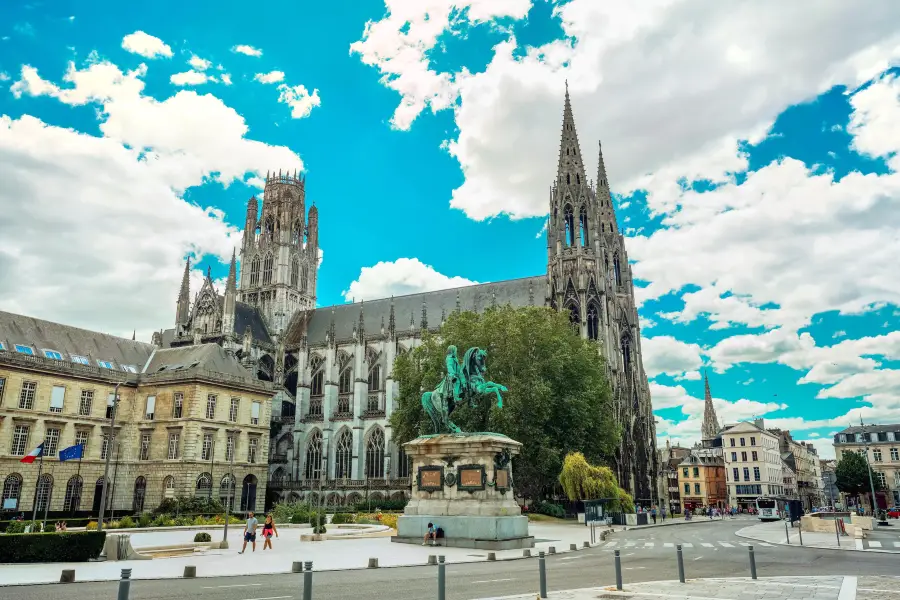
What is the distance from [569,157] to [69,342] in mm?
50097

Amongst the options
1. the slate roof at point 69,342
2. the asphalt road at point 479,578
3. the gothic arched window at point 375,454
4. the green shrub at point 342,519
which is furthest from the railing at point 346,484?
the asphalt road at point 479,578

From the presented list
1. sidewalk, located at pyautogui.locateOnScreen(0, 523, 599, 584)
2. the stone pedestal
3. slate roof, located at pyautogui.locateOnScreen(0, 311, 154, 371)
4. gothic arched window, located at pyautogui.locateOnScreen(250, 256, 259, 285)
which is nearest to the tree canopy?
sidewalk, located at pyautogui.locateOnScreen(0, 523, 599, 584)

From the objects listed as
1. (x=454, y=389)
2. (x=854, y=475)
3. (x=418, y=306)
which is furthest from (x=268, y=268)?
(x=854, y=475)

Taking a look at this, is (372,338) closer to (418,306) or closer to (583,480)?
(418,306)

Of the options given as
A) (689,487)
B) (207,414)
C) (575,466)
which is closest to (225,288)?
(207,414)

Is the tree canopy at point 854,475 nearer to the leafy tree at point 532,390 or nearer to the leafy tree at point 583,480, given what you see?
the leafy tree at point 532,390

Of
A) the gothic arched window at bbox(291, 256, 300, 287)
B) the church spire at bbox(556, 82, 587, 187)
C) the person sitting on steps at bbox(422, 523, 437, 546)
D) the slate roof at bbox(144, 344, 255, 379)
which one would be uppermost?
the church spire at bbox(556, 82, 587, 187)

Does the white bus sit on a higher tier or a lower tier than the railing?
lower

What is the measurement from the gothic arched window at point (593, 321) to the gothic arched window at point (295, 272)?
37.4 metres

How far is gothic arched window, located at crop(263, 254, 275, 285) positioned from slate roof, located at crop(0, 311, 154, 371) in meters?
27.2

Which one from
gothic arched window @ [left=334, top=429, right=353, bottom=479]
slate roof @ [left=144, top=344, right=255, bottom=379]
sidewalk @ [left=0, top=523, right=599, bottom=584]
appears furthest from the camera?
gothic arched window @ [left=334, top=429, right=353, bottom=479]

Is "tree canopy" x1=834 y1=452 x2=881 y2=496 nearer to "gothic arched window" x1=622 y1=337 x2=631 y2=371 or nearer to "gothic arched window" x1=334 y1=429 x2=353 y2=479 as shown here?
"gothic arched window" x1=622 y1=337 x2=631 y2=371

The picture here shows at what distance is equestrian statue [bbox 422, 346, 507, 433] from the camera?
2269 cm

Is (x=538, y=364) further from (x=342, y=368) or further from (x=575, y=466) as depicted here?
(x=342, y=368)
